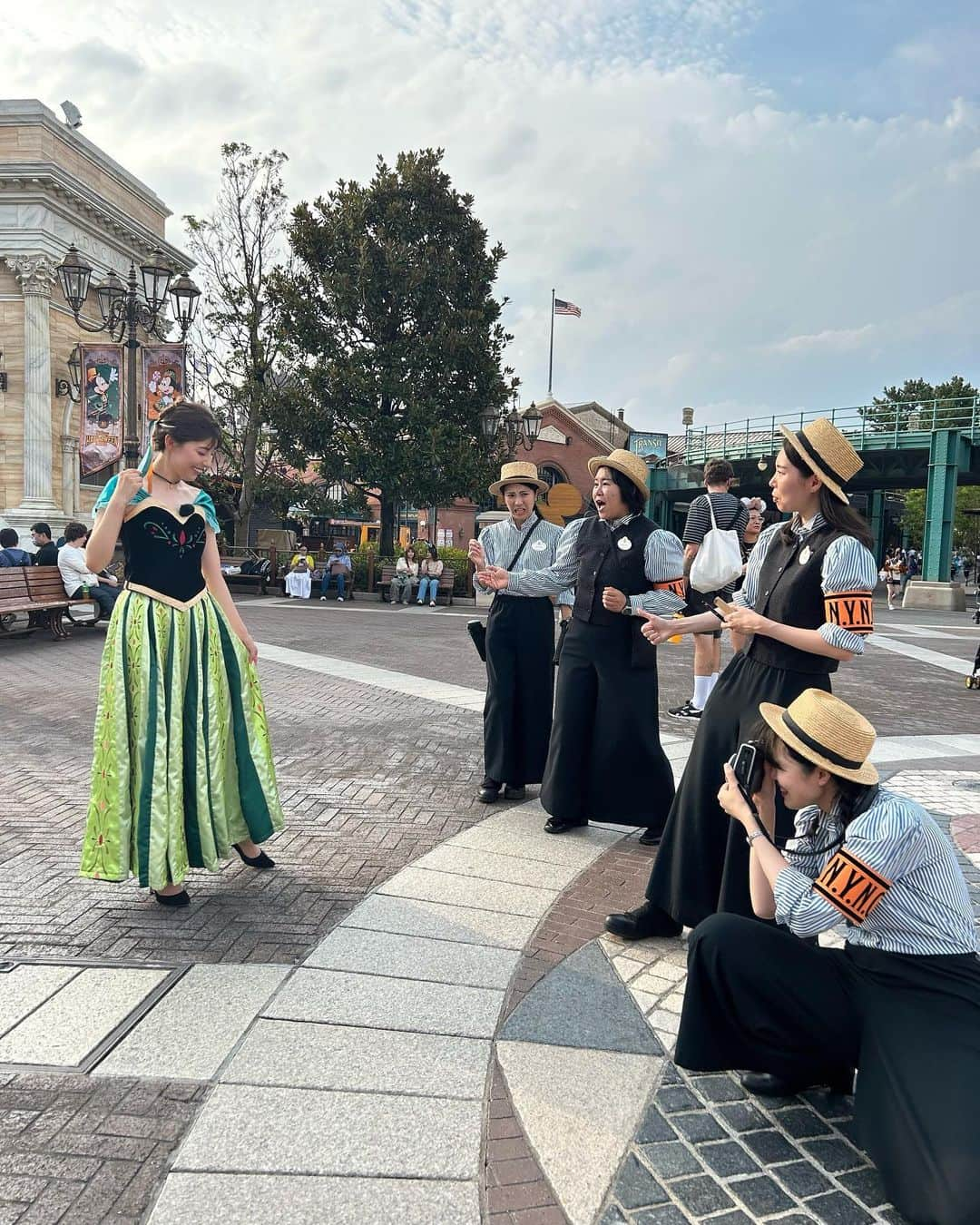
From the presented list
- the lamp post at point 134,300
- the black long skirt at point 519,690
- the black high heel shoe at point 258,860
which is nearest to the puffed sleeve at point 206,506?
the black high heel shoe at point 258,860

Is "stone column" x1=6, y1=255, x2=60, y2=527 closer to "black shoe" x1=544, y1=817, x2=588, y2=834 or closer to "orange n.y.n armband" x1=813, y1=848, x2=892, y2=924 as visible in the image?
"black shoe" x1=544, y1=817, x2=588, y2=834

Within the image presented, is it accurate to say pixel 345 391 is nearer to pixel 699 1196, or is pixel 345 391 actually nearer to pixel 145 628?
pixel 145 628

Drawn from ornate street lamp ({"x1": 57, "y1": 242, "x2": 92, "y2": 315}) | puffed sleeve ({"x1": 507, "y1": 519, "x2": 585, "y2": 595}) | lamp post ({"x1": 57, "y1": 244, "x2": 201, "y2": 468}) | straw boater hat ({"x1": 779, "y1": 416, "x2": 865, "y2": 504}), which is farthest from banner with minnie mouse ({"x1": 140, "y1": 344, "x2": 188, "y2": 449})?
straw boater hat ({"x1": 779, "y1": 416, "x2": 865, "y2": 504})

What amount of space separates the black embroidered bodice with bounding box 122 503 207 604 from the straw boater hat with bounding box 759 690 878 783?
2533 mm

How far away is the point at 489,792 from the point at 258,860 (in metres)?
1.68

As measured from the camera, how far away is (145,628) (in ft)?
11.8

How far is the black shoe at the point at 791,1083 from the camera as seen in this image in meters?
2.45

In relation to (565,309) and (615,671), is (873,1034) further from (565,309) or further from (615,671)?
(565,309)

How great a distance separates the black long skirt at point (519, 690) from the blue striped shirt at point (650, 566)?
0.52 meters

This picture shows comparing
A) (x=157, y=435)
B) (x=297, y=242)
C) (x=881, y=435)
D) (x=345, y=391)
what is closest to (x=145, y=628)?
(x=157, y=435)

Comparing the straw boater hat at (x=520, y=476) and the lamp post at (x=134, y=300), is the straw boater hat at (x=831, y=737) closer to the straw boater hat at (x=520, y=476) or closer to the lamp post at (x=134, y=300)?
the straw boater hat at (x=520, y=476)

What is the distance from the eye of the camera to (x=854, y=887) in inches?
86.6

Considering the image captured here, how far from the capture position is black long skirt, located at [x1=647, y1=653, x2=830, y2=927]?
2977mm

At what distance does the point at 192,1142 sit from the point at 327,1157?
0.36 m
